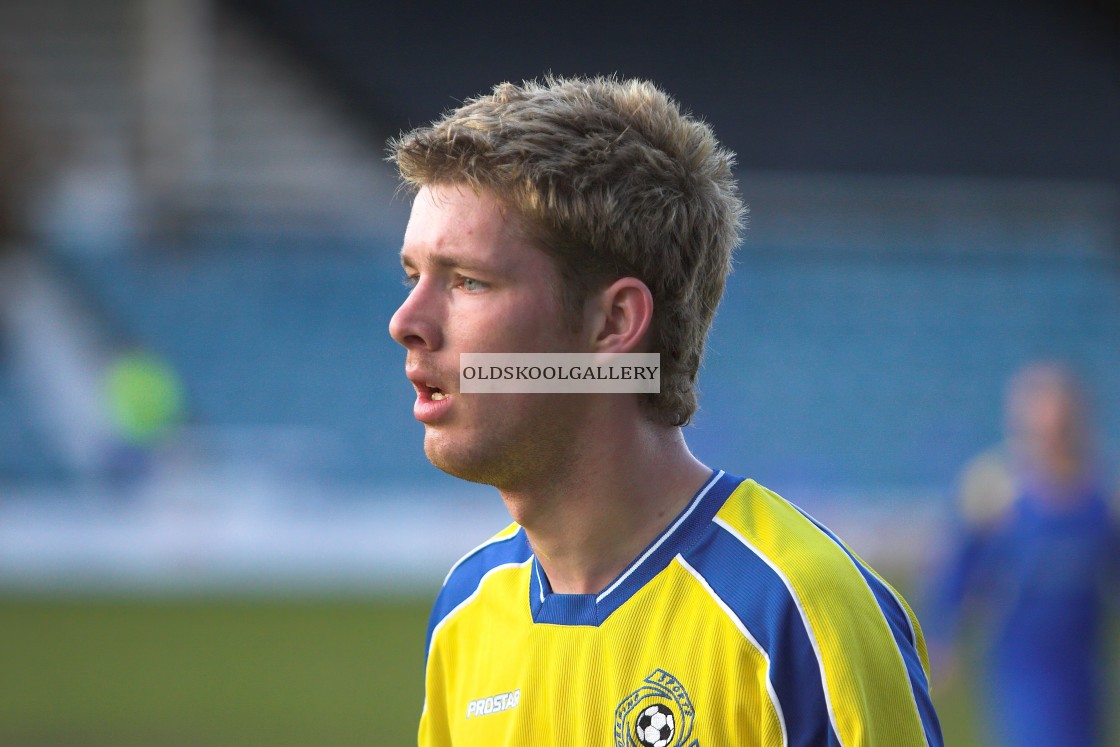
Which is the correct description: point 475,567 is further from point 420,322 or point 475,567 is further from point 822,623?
point 822,623

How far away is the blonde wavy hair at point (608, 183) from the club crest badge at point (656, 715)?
0.52m

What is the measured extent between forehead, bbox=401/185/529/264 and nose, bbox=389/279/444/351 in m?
0.08

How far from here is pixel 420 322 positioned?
230 centimetres

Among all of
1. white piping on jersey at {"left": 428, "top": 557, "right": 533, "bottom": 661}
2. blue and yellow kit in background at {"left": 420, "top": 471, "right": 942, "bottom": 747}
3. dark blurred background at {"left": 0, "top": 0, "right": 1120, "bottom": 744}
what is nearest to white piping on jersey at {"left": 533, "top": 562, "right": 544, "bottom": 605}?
blue and yellow kit in background at {"left": 420, "top": 471, "right": 942, "bottom": 747}

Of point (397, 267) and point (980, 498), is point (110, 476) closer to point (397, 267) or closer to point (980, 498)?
point (397, 267)

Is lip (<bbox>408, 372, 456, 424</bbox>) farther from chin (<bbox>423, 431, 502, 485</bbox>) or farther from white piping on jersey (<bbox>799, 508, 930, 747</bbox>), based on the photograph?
white piping on jersey (<bbox>799, 508, 930, 747</bbox>)

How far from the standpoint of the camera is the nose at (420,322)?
2299mm

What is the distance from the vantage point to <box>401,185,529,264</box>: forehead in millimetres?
2297

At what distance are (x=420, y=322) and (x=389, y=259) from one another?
60.1ft

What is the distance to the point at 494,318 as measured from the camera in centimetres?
229

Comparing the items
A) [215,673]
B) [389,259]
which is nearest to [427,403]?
[215,673]

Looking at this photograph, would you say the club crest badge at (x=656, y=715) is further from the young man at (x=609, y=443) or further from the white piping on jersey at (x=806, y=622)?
the white piping on jersey at (x=806, y=622)

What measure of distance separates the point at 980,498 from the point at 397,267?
597 inches

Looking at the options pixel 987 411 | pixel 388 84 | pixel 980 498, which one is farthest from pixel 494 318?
pixel 388 84
